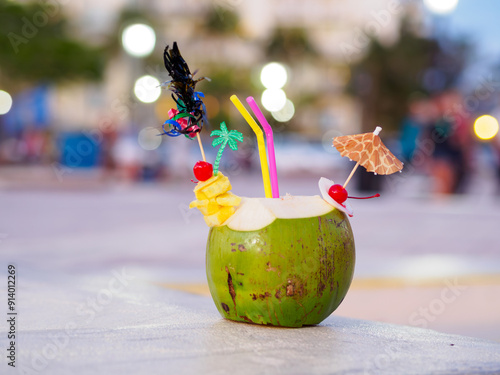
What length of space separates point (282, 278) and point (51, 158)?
1148 inches

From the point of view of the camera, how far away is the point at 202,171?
263cm

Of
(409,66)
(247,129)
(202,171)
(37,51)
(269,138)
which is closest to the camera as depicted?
(202,171)

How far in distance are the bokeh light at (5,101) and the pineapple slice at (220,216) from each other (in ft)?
102

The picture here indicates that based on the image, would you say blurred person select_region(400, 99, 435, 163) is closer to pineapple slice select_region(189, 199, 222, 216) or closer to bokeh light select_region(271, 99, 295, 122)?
pineapple slice select_region(189, 199, 222, 216)

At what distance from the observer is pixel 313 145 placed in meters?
35.5

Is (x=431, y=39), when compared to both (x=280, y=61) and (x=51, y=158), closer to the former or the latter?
(x=51, y=158)

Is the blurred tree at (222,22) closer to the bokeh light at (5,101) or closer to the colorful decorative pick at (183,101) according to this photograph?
the bokeh light at (5,101)

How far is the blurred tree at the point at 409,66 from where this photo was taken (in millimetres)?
29656

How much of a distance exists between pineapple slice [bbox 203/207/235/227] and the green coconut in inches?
0.9

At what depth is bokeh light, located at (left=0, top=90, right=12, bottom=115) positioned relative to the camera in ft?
105

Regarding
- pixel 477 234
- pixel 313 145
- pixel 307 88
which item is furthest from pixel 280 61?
pixel 477 234

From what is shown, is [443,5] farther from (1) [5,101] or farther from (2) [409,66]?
(1) [5,101]

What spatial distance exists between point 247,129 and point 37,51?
2426cm

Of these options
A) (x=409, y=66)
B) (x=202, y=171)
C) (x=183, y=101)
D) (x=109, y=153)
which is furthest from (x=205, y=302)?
(x=409, y=66)
